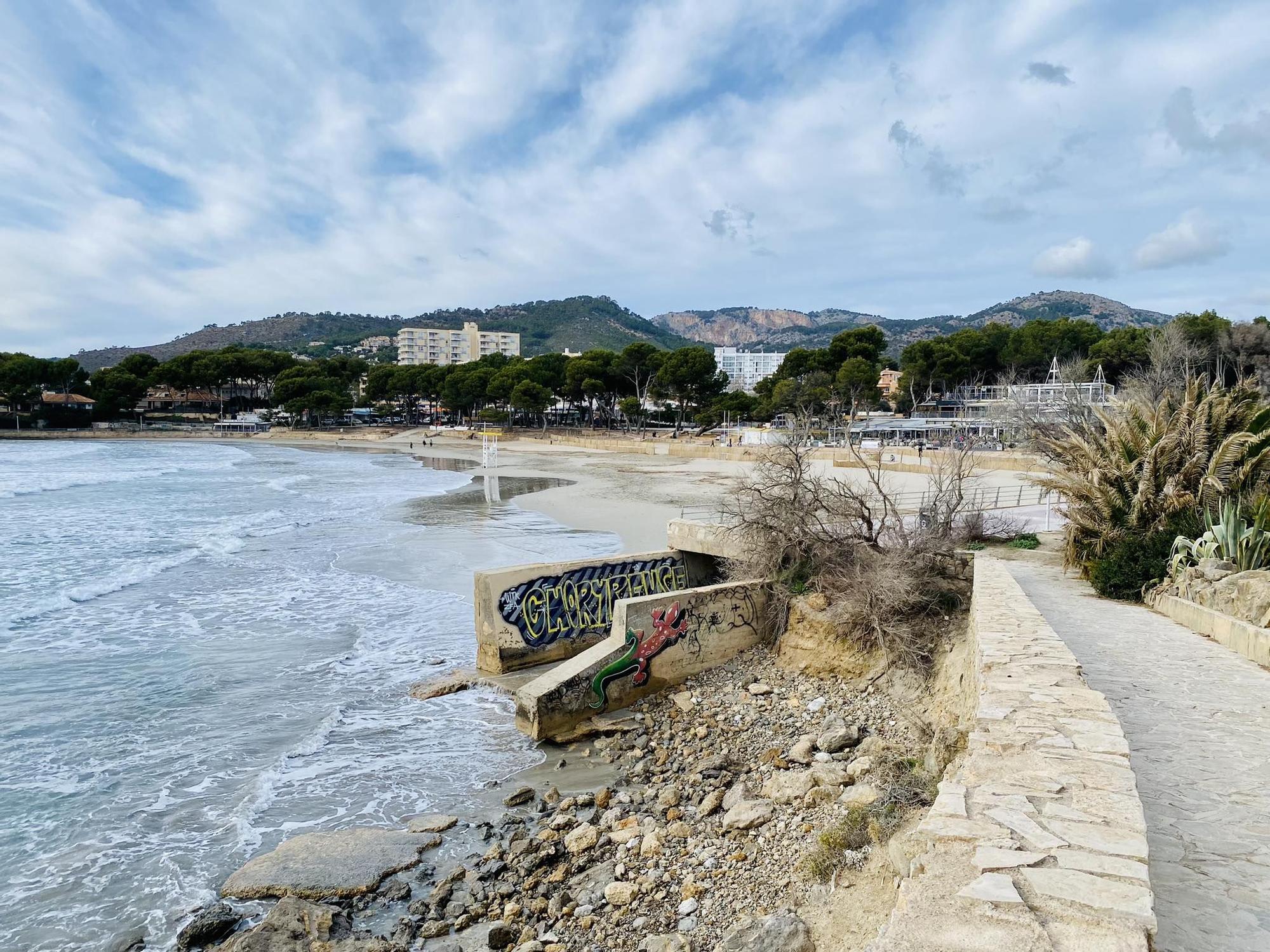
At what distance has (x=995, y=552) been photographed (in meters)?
16.7

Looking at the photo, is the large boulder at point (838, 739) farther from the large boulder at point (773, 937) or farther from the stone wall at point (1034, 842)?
the large boulder at point (773, 937)

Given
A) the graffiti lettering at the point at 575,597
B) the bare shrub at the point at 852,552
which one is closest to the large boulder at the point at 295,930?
the graffiti lettering at the point at 575,597

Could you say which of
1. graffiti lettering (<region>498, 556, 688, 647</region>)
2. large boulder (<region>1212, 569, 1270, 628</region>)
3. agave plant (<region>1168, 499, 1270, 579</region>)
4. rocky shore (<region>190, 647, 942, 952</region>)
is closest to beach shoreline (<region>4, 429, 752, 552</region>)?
graffiti lettering (<region>498, 556, 688, 647</region>)

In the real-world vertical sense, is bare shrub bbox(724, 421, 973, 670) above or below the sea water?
above

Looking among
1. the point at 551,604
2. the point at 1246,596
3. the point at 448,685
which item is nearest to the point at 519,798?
the point at 448,685

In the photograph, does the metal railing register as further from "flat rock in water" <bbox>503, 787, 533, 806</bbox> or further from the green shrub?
"flat rock in water" <bbox>503, 787, 533, 806</bbox>

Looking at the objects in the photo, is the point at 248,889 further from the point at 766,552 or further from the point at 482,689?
the point at 766,552

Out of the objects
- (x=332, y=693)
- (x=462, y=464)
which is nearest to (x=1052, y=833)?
(x=332, y=693)

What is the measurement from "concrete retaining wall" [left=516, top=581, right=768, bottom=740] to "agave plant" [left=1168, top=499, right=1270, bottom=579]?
6610 mm

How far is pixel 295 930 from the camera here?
6980 mm

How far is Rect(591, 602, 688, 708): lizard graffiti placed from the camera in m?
12.1

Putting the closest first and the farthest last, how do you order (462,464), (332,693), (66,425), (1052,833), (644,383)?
(1052,833) < (332,693) < (462,464) < (644,383) < (66,425)

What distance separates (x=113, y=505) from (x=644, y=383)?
2522 inches

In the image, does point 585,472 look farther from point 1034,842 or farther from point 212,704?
point 1034,842
